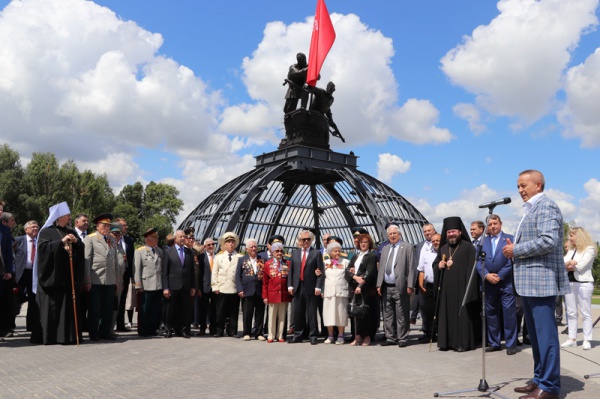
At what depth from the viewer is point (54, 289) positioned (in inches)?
332

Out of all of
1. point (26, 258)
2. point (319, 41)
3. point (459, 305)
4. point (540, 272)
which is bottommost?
point (459, 305)

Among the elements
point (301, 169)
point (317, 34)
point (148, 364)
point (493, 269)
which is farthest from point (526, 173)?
point (317, 34)

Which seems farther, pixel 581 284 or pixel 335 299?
pixel 335 299

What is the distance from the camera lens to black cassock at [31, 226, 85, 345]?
8273 millimetres

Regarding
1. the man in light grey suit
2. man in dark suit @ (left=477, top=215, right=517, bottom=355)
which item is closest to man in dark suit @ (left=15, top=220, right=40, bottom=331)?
the man in light grey suit

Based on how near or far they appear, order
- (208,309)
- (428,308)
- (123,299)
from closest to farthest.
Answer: (428,308), (123,299), (208,309)

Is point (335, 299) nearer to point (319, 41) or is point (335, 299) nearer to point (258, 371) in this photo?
point (258, 371)

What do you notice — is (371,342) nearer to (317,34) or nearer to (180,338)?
(180,338)

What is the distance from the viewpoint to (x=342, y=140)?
1805 cm

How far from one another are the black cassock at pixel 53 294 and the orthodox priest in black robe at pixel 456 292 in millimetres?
5711

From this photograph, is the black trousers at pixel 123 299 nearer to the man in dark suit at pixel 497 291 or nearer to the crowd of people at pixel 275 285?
the crowd of people at pixel 275 285

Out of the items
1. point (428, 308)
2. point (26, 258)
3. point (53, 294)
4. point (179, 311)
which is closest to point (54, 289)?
point (53, 294)

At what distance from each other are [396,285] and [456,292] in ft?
3.20

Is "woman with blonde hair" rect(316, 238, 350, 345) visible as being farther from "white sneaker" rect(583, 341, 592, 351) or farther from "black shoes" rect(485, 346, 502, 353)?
"white sneaker" rect(583, 341, 592, 351)
